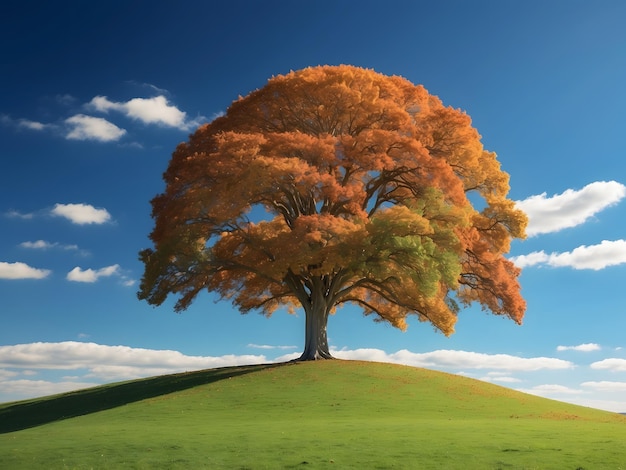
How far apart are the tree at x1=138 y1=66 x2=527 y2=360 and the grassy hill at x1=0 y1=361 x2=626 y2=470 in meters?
5.51

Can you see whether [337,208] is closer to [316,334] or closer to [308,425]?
[316,334]

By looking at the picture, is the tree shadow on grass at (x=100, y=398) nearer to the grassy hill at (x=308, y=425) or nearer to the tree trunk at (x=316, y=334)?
the grassy hill at (x=308, y=425)

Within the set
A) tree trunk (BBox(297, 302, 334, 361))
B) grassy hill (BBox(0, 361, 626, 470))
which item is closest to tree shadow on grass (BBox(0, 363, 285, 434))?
grassy hill (BBox(0, 361, 626, 470))

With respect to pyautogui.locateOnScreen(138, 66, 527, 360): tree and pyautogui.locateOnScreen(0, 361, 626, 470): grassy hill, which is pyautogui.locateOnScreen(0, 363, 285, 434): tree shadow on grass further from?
pyautogui.locateOnScreen(138, 66, 527, 360): tree

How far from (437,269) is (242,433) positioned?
17.4m

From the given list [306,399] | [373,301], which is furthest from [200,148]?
[306,399]

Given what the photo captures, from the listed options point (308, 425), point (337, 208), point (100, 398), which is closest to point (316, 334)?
point (337, 208)

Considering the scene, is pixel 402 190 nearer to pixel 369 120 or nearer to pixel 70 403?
pixel 369 120

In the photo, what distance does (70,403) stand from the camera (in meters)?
33.8

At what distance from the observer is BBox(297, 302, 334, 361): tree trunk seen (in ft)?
124

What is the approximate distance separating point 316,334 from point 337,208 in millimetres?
7885

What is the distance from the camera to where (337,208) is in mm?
39250

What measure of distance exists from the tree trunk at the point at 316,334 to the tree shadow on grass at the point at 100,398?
2.16 meters

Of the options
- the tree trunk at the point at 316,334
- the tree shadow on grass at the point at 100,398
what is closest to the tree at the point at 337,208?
the tree trunk at the point at 316,334
